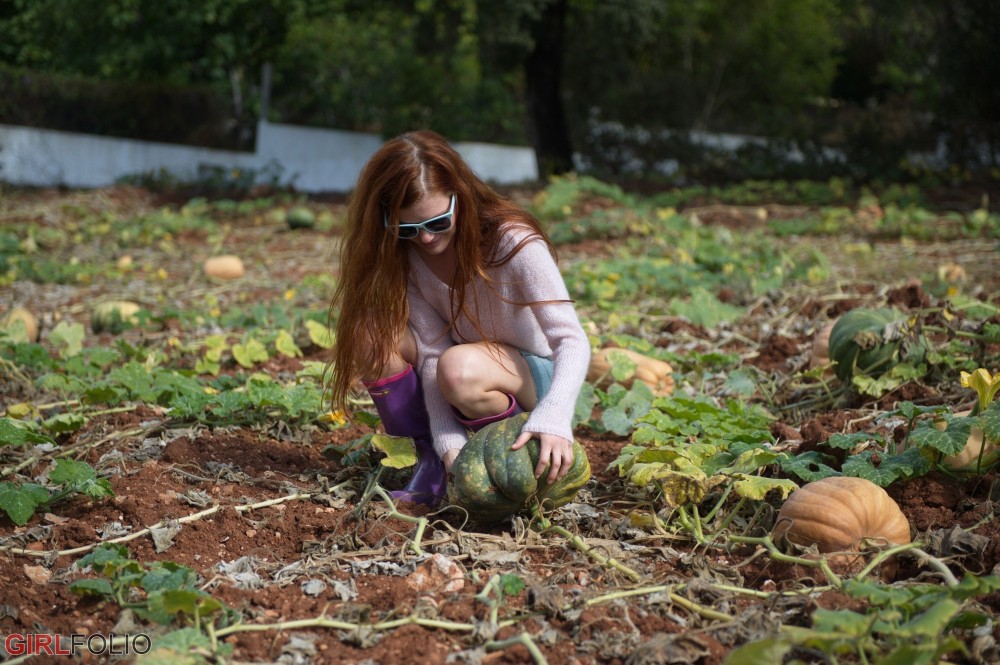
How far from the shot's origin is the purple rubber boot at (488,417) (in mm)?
2756

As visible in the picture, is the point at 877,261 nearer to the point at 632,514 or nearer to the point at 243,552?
the point at 632,514

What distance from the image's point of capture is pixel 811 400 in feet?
11.8

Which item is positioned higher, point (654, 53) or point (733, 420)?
point (654, 53)

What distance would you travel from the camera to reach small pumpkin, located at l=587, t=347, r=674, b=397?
12.2 ft

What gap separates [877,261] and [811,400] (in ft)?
11.1

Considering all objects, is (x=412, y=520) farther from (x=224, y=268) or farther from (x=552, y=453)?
(x=224, y=268)

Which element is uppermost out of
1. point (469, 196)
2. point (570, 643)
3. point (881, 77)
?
point (881, 77)

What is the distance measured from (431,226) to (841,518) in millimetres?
1247

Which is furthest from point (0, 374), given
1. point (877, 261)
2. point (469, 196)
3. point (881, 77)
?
point (881, 77)

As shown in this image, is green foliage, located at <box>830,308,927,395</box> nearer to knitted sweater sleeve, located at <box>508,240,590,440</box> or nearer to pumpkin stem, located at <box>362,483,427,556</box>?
→ knitted sweater sleeve, located at <box>508,240,590,440</box>

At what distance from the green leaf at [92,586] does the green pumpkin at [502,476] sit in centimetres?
86

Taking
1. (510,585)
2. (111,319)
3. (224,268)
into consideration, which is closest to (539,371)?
(510,585)

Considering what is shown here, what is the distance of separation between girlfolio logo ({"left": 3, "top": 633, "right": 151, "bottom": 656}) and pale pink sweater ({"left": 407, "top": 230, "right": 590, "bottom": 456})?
1018mm

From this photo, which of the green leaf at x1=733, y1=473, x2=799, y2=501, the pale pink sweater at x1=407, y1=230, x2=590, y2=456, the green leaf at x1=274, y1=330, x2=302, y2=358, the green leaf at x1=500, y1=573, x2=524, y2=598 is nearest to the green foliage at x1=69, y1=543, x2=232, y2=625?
the green leaf at x1=500, y1=573, x2=524, y2=598
